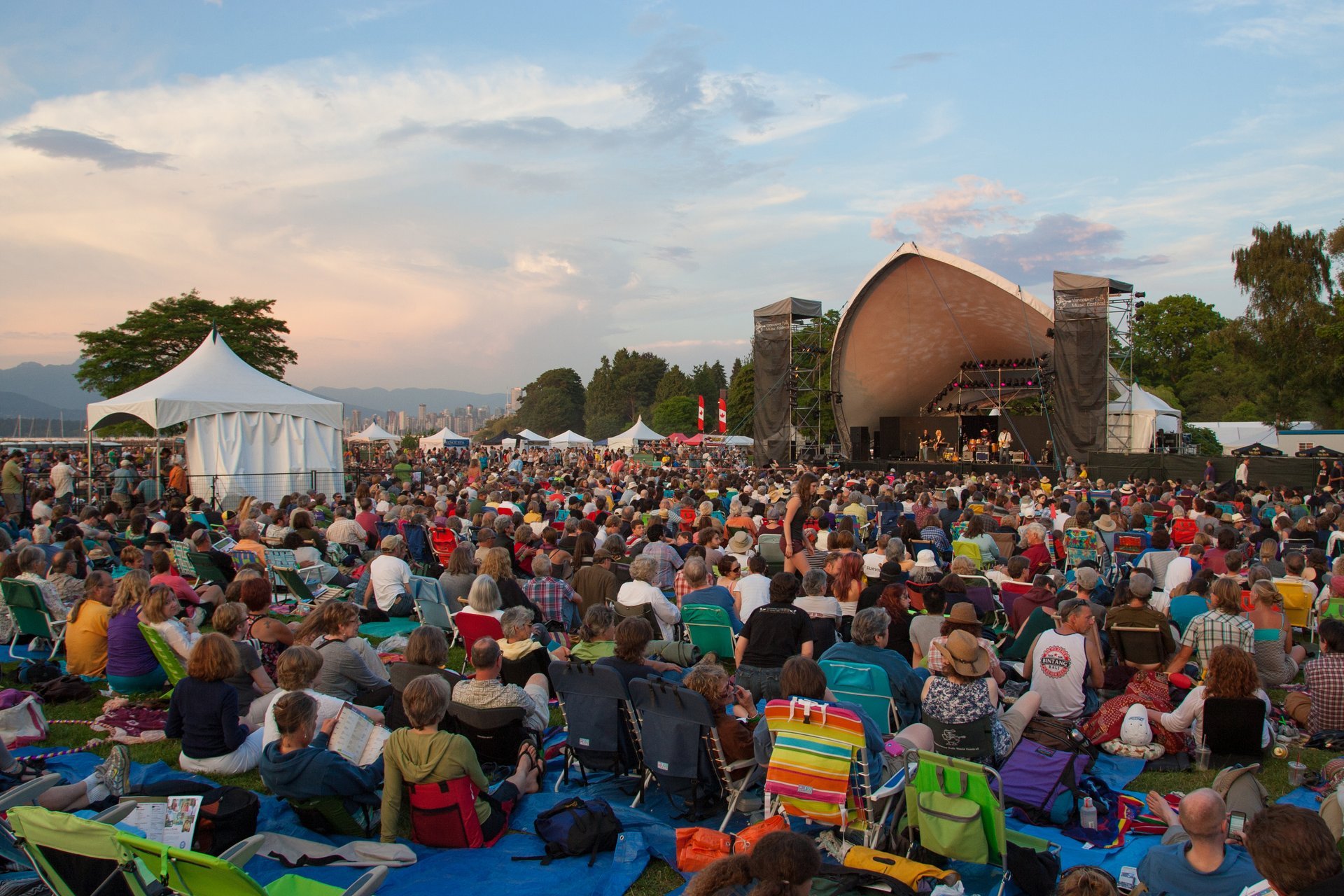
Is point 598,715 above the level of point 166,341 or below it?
below

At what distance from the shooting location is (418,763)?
3.36 meters

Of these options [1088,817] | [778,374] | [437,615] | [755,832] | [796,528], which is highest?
[778,374]

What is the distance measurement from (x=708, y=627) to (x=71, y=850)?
12.9 feet

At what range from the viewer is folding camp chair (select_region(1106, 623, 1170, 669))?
16.5ft

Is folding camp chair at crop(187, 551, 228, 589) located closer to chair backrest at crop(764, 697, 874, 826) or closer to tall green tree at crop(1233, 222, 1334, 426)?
chair backrest at crop(764, 697, 874, 826)

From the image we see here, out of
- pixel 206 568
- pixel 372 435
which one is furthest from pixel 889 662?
pixel 372 435

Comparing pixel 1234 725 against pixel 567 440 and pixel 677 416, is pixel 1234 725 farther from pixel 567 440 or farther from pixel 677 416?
pixel 677 416

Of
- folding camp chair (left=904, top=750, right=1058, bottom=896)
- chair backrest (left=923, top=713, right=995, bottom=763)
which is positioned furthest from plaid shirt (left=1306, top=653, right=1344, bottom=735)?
folding camp chair (left=904, top=750, right=1058, bottom=896)

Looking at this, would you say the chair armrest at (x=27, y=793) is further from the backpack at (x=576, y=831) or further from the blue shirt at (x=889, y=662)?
the blue shirt at (x=889, y=662)

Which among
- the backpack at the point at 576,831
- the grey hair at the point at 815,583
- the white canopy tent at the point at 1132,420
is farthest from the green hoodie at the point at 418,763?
the white canopy tent at the point at 1132,420

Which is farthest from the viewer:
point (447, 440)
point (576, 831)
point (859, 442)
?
point (447, 440)

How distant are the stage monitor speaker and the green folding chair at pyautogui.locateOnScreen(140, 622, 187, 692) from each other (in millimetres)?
25478

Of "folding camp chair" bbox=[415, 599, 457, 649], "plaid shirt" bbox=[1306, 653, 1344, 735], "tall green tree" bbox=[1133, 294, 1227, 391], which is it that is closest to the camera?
"plaid shirt" bbox=[1306, 653, 1344, 735]

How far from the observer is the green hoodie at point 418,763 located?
3.35 meters
